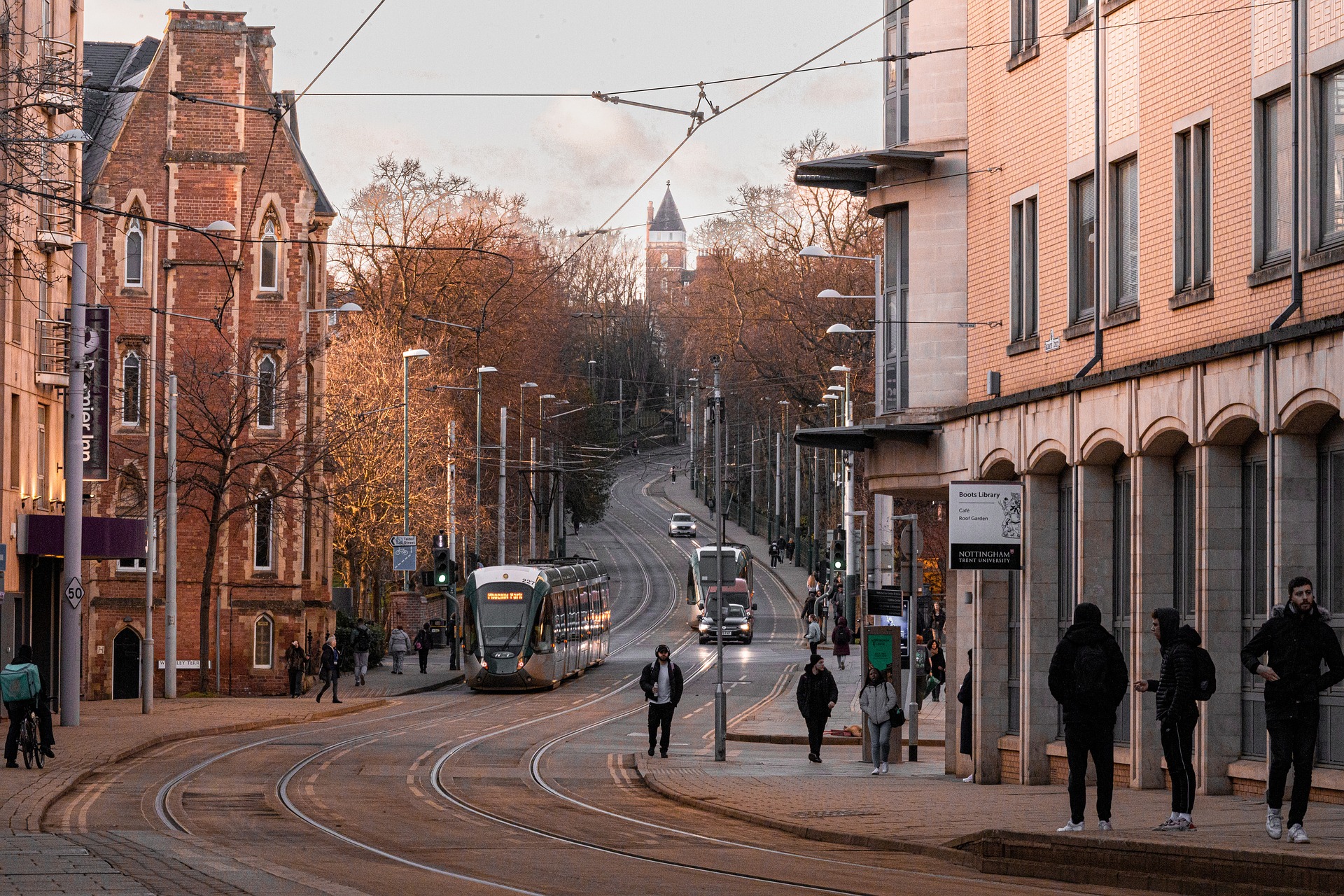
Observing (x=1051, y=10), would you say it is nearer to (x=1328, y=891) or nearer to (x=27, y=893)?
(x=1328, y=891)

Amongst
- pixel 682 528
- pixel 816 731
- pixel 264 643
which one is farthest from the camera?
pixel 682 528

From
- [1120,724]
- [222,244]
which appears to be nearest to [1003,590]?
[1120,724]

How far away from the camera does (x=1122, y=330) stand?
20.8m

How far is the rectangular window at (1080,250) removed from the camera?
2200 centimetres

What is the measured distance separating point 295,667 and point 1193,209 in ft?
111

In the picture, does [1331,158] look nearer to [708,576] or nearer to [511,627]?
[511,627]

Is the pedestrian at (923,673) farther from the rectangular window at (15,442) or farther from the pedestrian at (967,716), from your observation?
the rectangular window at (15,442)

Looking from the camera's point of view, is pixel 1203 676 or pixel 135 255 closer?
pixel 1203 676

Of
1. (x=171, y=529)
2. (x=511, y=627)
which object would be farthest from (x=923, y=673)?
(x=171, y=529)

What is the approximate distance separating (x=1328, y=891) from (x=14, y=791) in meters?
14.8

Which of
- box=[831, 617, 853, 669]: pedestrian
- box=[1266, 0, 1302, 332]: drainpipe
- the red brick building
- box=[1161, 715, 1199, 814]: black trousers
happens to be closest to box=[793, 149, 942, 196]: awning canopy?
box=[1266, 0, 1302, 332]: drainpipe

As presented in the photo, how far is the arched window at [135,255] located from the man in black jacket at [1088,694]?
42.0m

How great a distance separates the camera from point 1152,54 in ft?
65.8

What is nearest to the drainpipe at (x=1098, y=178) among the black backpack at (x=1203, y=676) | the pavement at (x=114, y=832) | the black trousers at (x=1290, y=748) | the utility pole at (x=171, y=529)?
the black backpack at (x=1203, y=676)
